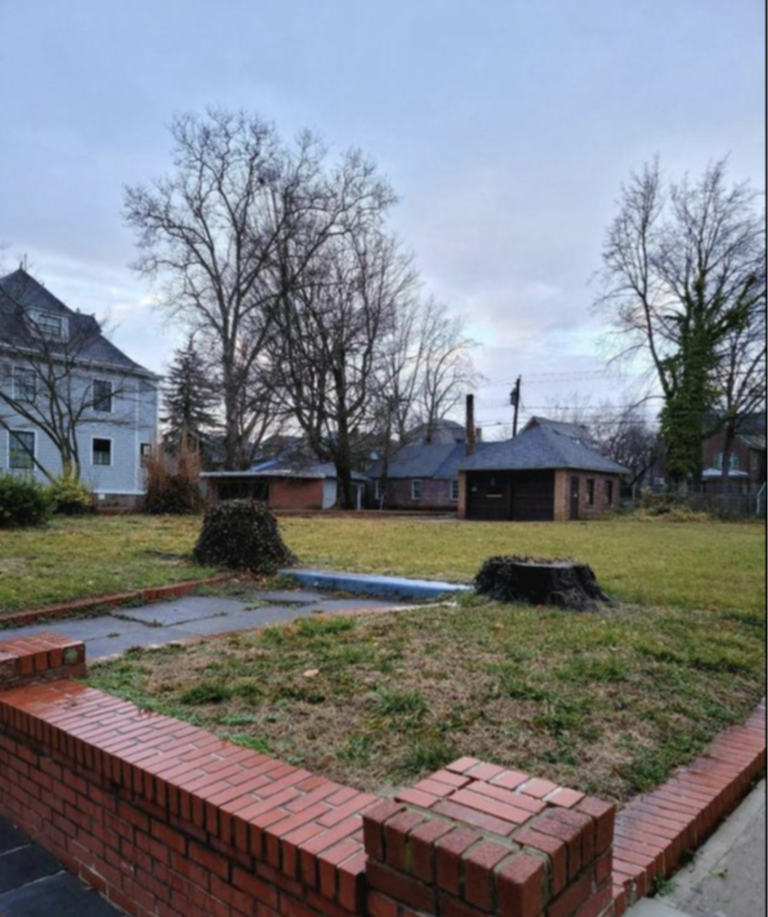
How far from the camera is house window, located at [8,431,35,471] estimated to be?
21.7 m

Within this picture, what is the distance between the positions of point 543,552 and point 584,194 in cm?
671

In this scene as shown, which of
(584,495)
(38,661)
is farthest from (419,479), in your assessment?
(38,661)

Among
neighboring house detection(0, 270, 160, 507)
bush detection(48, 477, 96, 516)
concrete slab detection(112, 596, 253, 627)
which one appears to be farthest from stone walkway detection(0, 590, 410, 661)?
neighboring house detection(0, 270, 160, 507)

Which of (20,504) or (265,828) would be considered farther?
(20,504)

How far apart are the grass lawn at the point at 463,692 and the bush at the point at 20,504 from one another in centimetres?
821

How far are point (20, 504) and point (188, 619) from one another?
738 cm

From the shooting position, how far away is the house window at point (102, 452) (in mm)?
24941

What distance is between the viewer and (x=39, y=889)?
207 cm

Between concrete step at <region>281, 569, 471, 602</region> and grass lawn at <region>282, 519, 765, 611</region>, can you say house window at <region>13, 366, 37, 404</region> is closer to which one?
grass lawn at <region>282, 519, 765, 611</region>

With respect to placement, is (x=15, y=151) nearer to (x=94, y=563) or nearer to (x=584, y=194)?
(x=94, y=563)

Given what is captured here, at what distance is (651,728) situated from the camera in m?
2.60

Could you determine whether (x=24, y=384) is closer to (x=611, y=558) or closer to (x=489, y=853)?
(x=611, y=558)

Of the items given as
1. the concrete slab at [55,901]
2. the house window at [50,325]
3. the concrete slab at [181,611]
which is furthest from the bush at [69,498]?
the concrete slab at [55,901]

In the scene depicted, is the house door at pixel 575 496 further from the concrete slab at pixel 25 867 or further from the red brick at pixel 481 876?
the red brick at pixel 481 876
